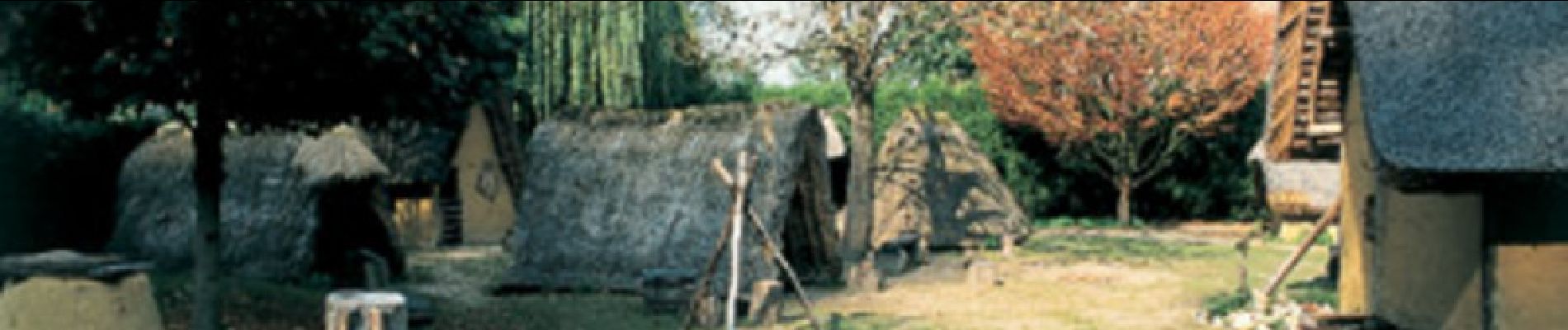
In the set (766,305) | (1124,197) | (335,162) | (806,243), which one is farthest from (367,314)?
(1124,197)

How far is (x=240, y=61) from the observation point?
33.5 ft

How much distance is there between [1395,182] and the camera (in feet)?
28.1

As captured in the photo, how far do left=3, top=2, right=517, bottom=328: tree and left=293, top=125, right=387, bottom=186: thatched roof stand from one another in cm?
528

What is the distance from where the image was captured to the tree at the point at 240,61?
989 cm

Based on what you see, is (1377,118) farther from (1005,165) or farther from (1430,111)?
(1005,165)

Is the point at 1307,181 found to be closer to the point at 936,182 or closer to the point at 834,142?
the point at 936,182

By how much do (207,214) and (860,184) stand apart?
11.2 metres

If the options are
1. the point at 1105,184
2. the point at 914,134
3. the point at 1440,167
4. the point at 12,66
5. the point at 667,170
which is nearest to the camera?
the point at 1440,167

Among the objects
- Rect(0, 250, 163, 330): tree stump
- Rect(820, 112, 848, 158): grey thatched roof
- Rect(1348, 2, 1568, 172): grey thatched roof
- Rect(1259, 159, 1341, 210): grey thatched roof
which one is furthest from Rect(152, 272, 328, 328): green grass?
Rect(1259, 159, 1341, 210): grey thatched roof

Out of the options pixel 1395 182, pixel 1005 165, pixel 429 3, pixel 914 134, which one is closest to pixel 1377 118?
pixel 1395 182

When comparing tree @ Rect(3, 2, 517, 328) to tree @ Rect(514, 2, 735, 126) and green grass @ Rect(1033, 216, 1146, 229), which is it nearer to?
tree @ Rect(514, 2, 735, 126)

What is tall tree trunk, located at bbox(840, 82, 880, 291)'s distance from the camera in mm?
20422

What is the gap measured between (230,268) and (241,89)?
675 cm

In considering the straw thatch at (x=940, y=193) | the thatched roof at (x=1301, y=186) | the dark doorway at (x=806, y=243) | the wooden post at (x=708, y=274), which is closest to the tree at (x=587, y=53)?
the straw thatch at (x=940, y=193)
